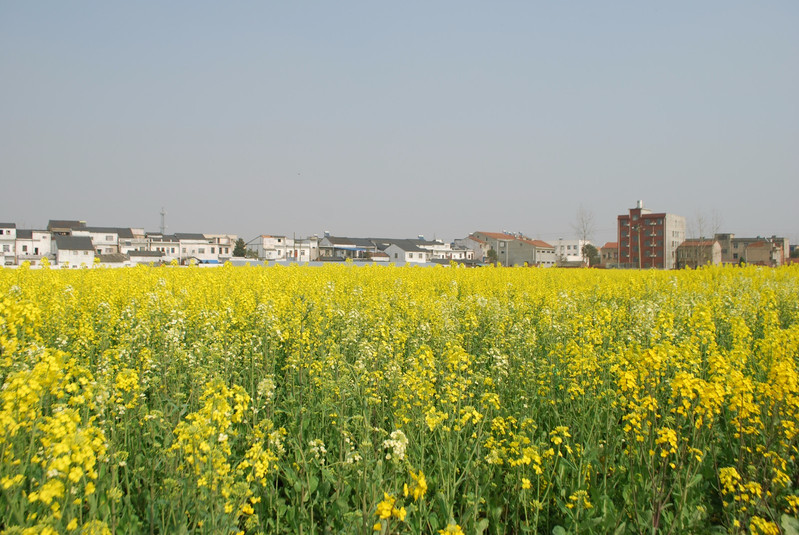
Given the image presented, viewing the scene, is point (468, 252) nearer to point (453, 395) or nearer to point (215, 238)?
point (215, 238)

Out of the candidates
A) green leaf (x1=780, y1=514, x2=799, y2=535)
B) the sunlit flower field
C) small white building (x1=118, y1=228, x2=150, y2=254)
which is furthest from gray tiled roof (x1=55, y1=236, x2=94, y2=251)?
green leaf (x1=780, y1=514, x2=799, y2=535)

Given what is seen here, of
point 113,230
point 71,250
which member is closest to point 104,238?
point 113,230

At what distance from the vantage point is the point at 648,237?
9262 cm

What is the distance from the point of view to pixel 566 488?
385 centimetres

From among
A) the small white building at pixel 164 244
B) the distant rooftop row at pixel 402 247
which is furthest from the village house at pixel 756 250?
the small white building at pixel 164 244

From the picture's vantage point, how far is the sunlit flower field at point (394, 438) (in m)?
2.58

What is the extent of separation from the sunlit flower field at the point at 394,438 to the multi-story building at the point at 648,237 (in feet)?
306

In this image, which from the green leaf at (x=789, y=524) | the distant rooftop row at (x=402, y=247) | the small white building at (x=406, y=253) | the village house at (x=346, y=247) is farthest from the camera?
the village house at (x=346, y=247)

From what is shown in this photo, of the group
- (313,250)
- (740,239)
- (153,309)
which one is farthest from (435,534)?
(740,239)

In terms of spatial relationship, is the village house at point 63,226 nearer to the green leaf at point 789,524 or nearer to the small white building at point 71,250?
the small white building at point 71,250

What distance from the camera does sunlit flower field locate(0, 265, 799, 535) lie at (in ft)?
8.48

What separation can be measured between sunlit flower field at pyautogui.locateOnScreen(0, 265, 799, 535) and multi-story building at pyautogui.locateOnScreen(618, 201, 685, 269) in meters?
93.3

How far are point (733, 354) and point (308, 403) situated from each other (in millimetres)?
4140

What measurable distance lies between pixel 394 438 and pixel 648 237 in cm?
10210
